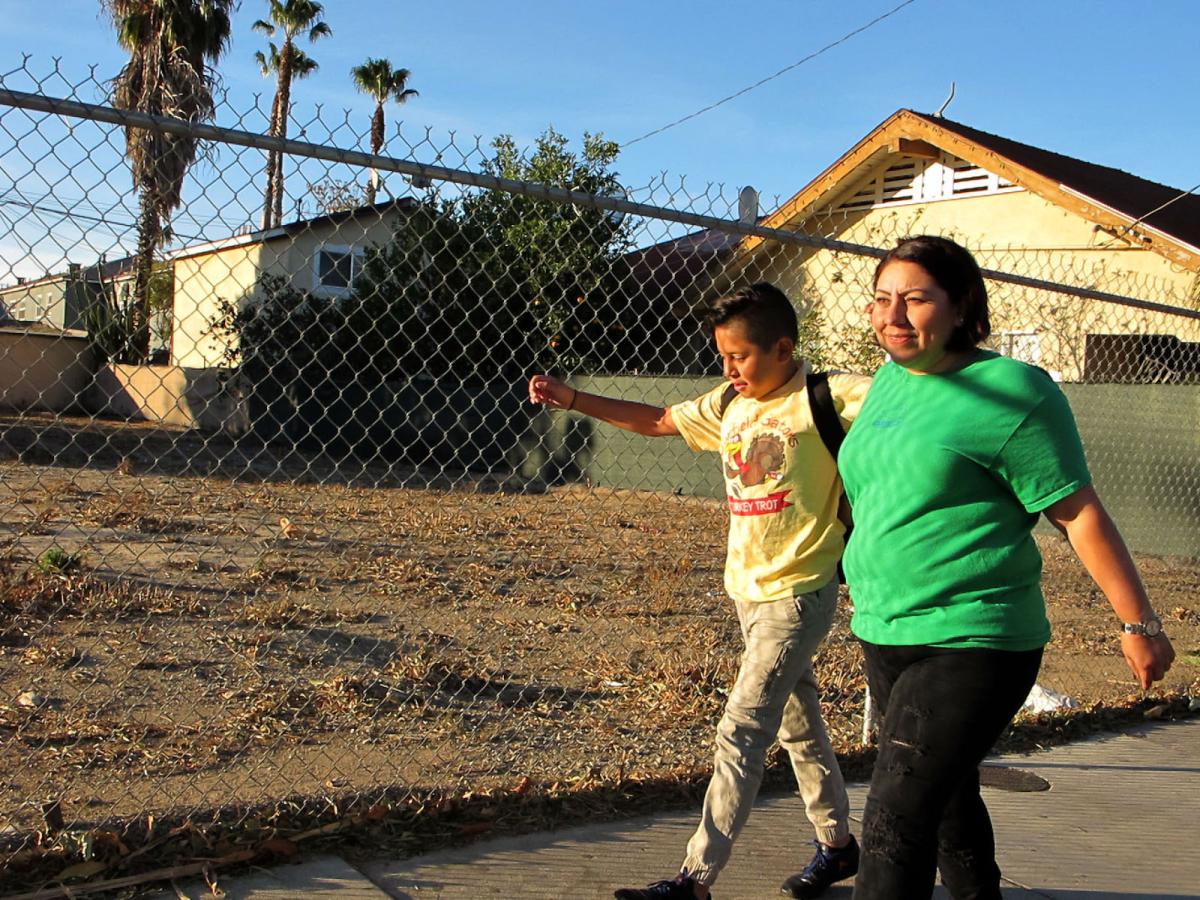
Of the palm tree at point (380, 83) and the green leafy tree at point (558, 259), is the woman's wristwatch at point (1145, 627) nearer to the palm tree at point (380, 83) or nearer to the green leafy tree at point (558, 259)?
the green leafy tree at point (558, 259)

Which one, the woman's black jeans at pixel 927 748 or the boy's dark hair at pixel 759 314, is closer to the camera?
the woman's black jeans at pixel 927 748

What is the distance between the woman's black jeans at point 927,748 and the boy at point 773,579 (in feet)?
1.77

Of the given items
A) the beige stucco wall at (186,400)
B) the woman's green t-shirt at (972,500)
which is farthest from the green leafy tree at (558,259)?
the beige stucco wall at (186,400)

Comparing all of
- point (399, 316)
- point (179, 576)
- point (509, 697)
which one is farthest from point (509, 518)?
point (509, 697)

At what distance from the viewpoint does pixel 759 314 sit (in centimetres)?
310

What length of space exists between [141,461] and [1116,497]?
11946 millimetres

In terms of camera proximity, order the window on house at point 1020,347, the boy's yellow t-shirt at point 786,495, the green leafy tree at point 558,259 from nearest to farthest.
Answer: the boy's yellow t-shirt at point 786,495, the green leafy tree at point 558,259, the window on house at point 1020,347

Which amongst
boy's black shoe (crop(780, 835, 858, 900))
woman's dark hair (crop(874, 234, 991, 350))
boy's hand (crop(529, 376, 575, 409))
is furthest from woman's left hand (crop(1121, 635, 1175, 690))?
boy's hand (crop(529, 376, 575, 409))

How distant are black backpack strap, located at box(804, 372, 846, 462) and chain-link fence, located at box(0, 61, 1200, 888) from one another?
567 mm

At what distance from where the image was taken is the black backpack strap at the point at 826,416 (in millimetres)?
3023

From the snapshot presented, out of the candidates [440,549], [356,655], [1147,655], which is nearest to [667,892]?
[1147,655]

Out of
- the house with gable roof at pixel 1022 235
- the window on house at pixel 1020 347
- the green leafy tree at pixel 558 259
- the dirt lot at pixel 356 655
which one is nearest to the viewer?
the dirt lot at pixel 356 655

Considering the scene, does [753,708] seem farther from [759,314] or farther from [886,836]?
[759,314]

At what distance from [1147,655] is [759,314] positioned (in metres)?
1.27
